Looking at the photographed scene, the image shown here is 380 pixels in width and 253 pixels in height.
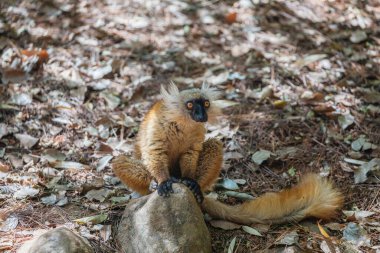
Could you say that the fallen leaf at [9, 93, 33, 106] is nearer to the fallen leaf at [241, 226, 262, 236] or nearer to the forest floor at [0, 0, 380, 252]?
the forest floor at [0, 0, 380, 252]

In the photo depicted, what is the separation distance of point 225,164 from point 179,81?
1.99 metres

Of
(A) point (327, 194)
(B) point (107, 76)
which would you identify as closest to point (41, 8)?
(B) point (107, 76)

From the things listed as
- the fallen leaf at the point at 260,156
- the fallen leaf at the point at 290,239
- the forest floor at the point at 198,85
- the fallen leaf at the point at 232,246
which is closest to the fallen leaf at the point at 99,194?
the forest floor at the point at 198,85

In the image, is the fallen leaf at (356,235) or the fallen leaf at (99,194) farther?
the fallen leaf at (99,194)

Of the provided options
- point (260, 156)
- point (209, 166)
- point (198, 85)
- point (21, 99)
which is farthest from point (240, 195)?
point (21, 99)

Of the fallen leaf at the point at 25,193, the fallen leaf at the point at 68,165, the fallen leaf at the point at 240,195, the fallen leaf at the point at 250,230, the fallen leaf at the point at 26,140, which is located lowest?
the fallen leaf at the point at 240,195

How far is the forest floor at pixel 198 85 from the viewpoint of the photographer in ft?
15.3

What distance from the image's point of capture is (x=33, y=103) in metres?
6.50

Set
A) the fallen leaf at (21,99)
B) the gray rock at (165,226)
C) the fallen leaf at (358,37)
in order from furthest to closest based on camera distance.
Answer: the fallen leaf at (358,37) → the fallen leaf at (21,99) → the gray rock at (165,226)

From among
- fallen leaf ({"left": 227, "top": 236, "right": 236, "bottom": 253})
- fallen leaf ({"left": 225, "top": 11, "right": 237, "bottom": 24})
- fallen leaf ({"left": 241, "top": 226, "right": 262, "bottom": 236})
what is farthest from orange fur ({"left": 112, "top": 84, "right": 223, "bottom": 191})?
fallen leaf ({"left": 225, "top": 11, "right": 237, "bottom": 24})

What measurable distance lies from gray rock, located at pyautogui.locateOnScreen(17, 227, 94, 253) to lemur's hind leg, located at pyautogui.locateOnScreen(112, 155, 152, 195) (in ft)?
3.17

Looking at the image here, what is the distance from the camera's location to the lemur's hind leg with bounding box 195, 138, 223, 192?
4957mm

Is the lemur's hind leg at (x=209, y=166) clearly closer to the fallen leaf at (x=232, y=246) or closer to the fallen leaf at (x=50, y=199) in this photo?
the fallen leaf at (x=232, y=246)

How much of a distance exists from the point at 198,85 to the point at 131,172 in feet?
8.58
